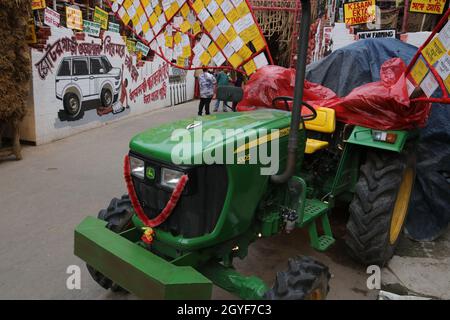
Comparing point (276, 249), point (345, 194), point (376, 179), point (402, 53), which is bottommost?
point (276, 249)

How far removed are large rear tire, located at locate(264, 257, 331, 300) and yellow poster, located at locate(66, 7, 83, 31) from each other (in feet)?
24.9

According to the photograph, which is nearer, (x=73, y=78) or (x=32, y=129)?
(x=32, y=129)

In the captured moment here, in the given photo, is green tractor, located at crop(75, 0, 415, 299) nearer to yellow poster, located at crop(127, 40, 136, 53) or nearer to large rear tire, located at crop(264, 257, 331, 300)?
large rear tire, located at crop(264, 257, 331, 300)

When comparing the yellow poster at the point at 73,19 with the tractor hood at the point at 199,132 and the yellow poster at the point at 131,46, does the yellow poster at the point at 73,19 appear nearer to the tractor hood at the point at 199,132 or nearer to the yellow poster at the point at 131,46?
the yellow poster at the point at 131,46

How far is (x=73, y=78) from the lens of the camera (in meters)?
8.40

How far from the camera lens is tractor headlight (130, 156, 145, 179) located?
2525mm

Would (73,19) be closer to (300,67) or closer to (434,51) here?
(300,67)

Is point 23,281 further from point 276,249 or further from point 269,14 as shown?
point 269,14

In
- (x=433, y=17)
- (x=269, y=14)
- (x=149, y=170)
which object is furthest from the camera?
(x=269, y=14)

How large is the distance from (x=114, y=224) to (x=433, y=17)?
26.4 ft

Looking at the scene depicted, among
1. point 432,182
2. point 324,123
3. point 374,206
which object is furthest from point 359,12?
point 374,206

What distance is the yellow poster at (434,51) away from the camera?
2767mm

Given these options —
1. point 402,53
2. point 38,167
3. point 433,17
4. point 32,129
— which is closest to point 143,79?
point 32,129

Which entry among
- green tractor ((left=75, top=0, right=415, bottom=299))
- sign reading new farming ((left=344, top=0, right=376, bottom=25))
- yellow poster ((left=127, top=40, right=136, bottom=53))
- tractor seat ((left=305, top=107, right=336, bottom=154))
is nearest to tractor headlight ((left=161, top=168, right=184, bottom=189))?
green tractor ((left=75, top=0, right=415, bottom=299))
